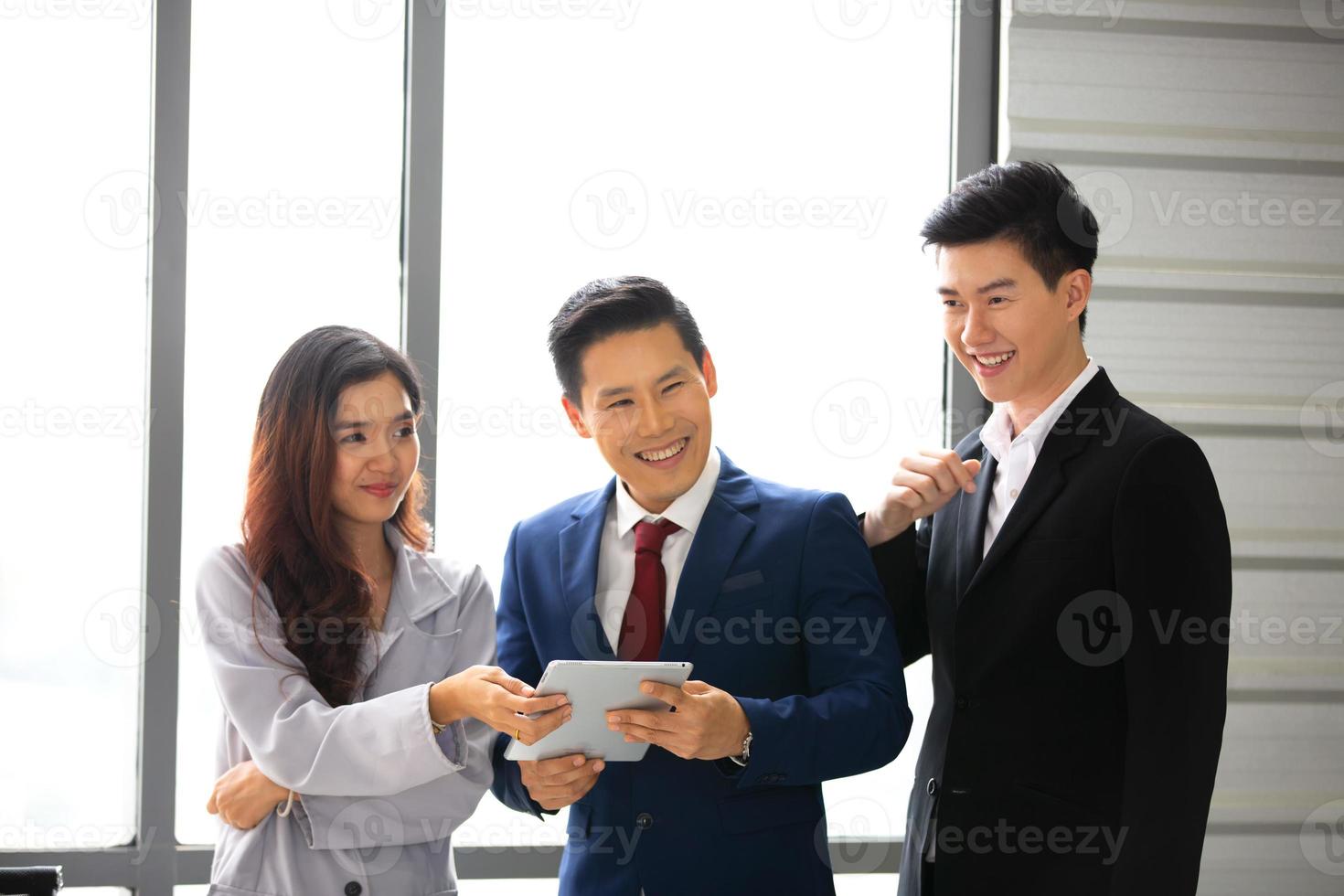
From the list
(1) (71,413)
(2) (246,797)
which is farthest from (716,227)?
(2) (246,797)

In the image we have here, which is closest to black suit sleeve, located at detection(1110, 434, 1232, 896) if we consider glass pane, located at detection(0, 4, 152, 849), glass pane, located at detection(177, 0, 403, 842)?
glass pane, located at detection(177, 0, 403, 842)

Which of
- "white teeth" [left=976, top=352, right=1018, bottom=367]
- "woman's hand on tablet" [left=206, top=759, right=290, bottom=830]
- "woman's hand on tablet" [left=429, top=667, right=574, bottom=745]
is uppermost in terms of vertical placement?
"white teeth" [left=976, top=352, right=1018, bottom=367]

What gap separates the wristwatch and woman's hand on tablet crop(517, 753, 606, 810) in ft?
0.71

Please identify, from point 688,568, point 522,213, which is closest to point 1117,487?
point 688,568

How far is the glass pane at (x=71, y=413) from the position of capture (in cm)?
299

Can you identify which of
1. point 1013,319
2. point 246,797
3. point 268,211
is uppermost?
point 268,211

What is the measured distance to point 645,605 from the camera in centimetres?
184

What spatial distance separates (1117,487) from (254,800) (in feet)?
4.95

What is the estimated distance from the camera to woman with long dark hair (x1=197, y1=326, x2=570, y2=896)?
1.83 meters

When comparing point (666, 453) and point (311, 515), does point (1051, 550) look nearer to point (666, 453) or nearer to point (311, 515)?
point (666, 453)

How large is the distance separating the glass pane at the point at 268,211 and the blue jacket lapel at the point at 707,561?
1.53 meters

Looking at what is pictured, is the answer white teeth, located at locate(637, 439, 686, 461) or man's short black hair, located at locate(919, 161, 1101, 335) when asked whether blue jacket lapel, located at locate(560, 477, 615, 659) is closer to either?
white teeth, located at locate(637, 439, 686, 461)

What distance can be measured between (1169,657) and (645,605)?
82 centimetres

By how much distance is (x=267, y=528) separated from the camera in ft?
6.69
